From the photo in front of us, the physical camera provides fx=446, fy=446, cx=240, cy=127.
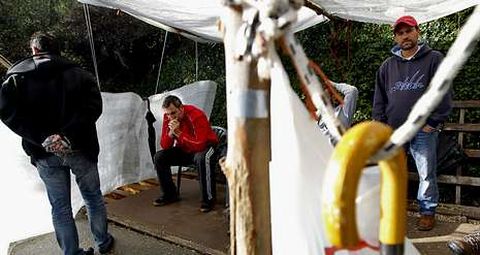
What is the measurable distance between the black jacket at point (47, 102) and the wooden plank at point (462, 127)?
3025 mm

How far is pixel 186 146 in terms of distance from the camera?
14.0 feet

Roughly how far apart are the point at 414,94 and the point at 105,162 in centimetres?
274

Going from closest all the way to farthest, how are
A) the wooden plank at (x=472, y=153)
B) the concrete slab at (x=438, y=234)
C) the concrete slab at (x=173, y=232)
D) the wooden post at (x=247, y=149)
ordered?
the wooden post at (x=247, y=149), the concrete slab at (x=438, y=234), the concrete slab at (x=173, y=232), the wooden plank at (x=472, y=153)

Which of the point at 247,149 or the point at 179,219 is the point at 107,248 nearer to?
the point at 179,219

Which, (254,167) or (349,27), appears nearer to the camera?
(254,167)

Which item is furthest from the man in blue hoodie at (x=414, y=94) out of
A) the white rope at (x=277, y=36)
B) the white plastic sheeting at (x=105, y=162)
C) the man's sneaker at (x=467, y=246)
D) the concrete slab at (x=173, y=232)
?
the white plastic sheeting at (x=105, y=162)

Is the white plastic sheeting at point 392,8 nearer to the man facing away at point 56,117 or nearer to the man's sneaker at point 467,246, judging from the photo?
the man facing away at point 56,117

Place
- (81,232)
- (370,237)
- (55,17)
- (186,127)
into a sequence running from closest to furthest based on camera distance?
(370,237)
(81,232)
(186,127)
(55,17)

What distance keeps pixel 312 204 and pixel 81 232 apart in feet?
10.3

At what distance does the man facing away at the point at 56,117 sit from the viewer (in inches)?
110

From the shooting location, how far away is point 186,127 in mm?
4266

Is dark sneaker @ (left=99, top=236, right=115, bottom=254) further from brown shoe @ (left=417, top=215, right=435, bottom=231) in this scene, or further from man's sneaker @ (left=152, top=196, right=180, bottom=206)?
brown shoe @ (left=417, top=215, right=435, bottom=231)

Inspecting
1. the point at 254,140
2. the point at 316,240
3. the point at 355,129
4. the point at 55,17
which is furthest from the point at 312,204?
the point at 55,17

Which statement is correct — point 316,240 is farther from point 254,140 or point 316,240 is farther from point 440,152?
point 440,152
